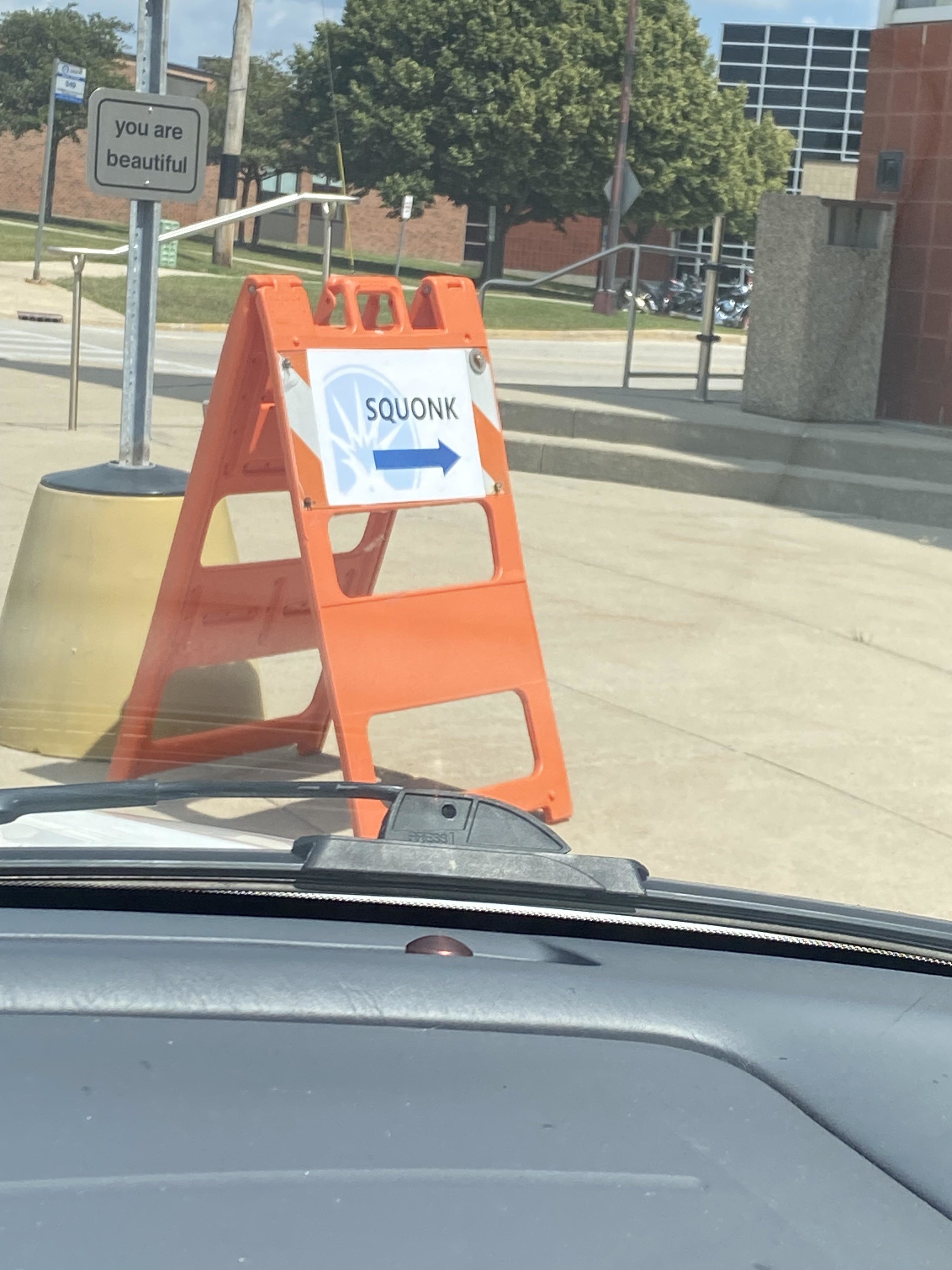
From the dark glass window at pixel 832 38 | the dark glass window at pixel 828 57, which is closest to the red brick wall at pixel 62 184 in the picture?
the dark glass window at pixel 832 38

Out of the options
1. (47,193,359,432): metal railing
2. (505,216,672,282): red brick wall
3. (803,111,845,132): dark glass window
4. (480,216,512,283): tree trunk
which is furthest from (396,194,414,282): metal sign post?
(505,216,672,282): red brick wall

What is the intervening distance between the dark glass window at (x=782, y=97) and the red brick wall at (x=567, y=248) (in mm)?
4004

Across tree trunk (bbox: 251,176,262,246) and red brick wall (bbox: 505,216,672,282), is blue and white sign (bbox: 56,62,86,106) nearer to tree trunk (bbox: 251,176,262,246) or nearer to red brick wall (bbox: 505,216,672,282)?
tree trunk (bbox: 251,176,262,246)

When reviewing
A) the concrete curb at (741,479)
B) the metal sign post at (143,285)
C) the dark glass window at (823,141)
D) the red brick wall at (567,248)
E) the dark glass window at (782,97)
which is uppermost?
the dark glass window at (823,141)

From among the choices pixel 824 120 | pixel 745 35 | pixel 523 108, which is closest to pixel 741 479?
pixel 824 120

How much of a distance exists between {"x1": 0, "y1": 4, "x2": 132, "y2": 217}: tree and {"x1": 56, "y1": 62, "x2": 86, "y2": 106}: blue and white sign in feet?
0.06

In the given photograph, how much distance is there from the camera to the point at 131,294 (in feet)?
15.1

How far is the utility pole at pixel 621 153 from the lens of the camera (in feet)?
23.0

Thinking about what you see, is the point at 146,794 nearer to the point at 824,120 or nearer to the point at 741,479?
the point at 741,479

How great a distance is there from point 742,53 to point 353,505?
187 cm

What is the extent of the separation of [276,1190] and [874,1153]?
475 millimetres

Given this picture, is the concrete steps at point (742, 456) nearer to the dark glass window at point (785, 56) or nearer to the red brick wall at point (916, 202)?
the red brick wall at point (916, 202)

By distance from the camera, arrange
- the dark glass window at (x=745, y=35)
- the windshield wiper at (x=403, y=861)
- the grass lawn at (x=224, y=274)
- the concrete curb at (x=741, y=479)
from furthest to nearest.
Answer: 1. the concrete curb at (x=741, y=479)
2. the grass lawn at (x=224, y=274)
3. the dark glass window at (x=745, y=35)
4. the windshield wiper at (x=403, y=861)

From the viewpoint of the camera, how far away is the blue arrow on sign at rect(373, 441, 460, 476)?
373cm
